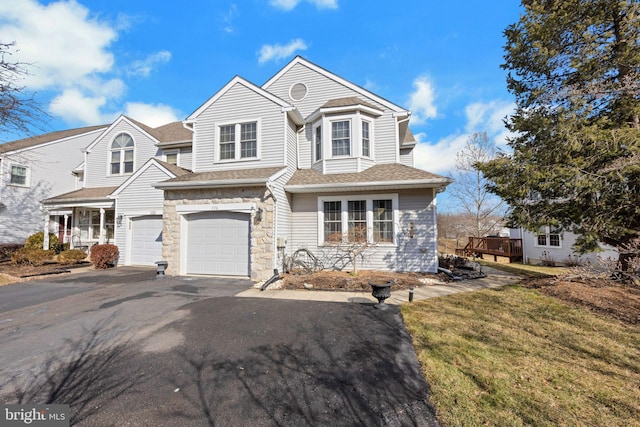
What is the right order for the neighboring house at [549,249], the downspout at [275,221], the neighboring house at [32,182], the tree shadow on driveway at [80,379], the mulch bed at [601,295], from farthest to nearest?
the neighboring house at [32,182], the neighboring house at [549,249], the downspout at [275,221], the mulch bed at [601,295], the tree shadow on driveway at [80,379]

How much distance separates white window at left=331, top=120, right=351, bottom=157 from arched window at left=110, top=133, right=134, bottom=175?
39.4 ft

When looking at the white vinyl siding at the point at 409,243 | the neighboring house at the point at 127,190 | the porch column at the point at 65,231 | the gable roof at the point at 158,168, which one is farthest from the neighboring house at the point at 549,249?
the porch column at the point at 65,231

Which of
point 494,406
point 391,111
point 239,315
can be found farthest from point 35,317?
point 391,111

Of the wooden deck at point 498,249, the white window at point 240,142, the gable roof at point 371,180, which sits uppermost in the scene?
the white window at point 240,142

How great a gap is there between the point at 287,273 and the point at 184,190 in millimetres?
5229

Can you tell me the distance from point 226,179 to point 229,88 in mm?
4795

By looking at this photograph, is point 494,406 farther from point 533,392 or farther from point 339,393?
point 339,393

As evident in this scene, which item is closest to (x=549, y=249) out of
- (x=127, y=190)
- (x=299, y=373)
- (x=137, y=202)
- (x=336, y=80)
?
(x=336, y=80)

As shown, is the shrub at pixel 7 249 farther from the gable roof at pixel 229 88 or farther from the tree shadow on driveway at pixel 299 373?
the tree shadow on driveway at pixel 299 373

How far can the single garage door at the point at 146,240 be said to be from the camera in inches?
493

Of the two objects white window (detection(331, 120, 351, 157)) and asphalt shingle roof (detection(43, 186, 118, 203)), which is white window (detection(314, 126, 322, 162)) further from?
asphalt shingle roof (detection(43, 186, 118, 203))

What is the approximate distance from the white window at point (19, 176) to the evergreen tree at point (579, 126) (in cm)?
2561

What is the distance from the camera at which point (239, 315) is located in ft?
19.2

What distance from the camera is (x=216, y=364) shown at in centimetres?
376
